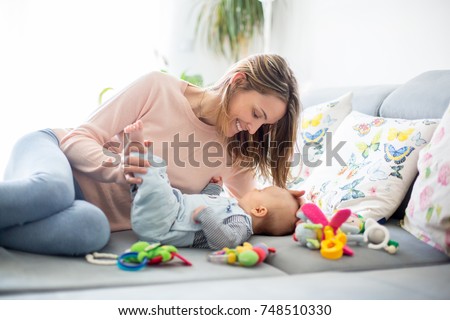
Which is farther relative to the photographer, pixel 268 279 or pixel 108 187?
pixel 108 187

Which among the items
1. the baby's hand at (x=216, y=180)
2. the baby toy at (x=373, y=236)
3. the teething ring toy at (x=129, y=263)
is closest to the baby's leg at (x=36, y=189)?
the teething ring toy at (x=129, y=263)

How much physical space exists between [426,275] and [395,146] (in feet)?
2.03

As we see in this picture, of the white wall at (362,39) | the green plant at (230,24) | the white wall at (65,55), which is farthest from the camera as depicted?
the green plant at (230,24)

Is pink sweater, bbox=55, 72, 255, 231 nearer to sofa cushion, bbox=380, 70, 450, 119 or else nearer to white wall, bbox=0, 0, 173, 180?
sofa cushion, bbox=380, 70, 450, 119

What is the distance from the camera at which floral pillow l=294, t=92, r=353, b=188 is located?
2113mm

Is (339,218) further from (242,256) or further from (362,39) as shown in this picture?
(362,39)

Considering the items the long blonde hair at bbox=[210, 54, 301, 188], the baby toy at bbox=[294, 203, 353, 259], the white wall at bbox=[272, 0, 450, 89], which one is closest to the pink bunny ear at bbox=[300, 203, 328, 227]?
the baby toy at bbox=[294, 203, 353, 259]

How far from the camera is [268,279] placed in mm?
1118

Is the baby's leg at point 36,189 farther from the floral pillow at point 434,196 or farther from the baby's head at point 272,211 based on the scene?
the floral pillow at point 434,196

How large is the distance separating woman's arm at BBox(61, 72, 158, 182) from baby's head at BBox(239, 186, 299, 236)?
436 millimetres

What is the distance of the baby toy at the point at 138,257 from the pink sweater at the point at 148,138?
0.31 m

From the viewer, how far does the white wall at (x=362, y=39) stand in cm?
231
